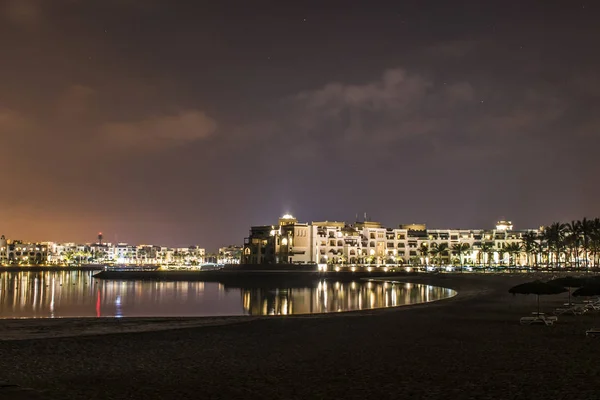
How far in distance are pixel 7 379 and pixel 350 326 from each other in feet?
55.1

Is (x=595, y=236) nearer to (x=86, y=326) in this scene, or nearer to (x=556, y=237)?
(x=556, y=237)

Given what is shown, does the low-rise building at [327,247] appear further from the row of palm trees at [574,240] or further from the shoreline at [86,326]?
the shoreline at [86,326]

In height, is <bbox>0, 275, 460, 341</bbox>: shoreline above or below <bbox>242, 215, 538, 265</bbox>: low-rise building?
below

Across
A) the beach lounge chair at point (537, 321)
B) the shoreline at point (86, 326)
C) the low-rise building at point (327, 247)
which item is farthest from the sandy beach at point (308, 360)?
the low-rise building at point (327, 247)

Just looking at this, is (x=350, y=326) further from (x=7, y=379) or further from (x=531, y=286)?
(x=7, y=379)

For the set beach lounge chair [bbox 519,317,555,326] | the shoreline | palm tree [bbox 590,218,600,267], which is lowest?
the shoreline

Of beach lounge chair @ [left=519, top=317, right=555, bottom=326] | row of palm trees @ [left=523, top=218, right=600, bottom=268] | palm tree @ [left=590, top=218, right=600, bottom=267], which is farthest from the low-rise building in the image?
beach lounge chair @ [left=519, top=317, right=555, bottom=326]

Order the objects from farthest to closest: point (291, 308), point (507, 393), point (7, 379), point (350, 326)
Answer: point (291, 308), point (350, 326), point (7, 379), point (507, 393)

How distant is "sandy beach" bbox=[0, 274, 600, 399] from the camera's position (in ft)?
46.3

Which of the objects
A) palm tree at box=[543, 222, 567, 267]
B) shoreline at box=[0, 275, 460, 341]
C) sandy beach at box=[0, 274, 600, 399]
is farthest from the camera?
palm tree at box=[543, 222, 567, 267]

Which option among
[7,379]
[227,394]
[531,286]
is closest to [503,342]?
[531,286]

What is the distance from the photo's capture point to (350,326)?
28.6m

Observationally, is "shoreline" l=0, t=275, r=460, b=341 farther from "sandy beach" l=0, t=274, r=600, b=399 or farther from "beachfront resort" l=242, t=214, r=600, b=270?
"beachfront resort" l=242, t=214, r=600, b=270

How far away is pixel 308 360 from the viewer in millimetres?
18703
